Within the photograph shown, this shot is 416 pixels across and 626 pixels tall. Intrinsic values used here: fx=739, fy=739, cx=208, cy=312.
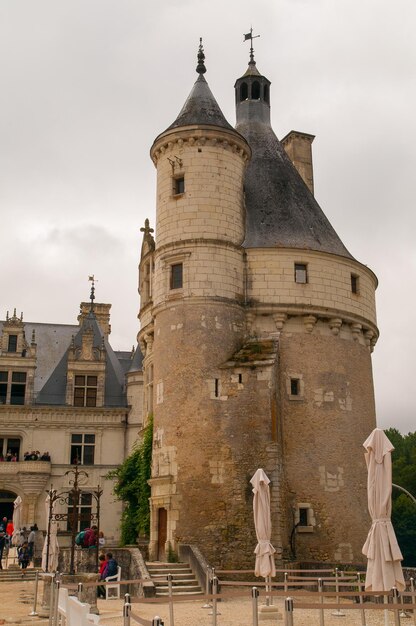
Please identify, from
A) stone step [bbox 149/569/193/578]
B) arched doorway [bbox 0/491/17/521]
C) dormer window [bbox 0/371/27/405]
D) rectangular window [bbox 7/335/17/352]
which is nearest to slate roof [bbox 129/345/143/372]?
dormer window [bbox 0/371/27/405]

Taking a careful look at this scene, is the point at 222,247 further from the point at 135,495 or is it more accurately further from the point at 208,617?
the point at 208,617

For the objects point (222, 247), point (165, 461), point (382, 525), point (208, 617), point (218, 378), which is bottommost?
point (208, 617)

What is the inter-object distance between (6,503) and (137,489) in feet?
42.4

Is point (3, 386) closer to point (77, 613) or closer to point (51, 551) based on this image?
point (51, 551)

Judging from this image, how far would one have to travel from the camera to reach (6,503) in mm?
37719

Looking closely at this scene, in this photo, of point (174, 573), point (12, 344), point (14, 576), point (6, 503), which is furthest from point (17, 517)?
point (12, 344)

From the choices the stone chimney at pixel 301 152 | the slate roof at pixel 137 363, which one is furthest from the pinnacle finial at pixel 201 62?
the slate roof at pixel 137 363

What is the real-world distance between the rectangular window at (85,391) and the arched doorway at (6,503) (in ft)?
18.6

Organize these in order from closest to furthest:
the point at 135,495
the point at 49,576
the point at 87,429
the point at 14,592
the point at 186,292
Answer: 1. the point at 49,576
2. the point at 14,592
3. the point at 186,292
4. the point at 135,495
5. the point at 87,429

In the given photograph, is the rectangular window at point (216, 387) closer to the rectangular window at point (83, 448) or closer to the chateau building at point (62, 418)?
the chateau building at point (62, 418)

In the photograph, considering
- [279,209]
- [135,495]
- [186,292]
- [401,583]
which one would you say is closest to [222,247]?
[186,292]

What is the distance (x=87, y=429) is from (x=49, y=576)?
23629 mm

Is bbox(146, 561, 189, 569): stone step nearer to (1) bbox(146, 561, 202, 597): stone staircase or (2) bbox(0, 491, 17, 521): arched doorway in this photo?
(1) bbox(146, 561, 202, 597): stone staircase

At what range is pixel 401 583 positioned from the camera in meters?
12.8
